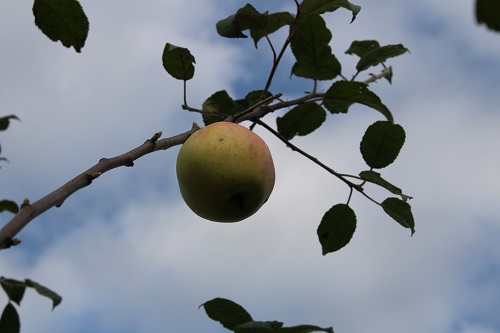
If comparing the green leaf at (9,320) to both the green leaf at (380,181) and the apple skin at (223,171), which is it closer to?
the apple skin at (223,171)

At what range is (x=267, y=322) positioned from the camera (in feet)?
3.50

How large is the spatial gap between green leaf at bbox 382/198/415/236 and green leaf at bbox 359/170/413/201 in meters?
0.07

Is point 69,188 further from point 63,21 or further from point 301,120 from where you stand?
point 301,120

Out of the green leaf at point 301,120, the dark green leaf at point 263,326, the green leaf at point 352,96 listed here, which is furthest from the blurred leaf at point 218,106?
the dark green leaf at point 263,326

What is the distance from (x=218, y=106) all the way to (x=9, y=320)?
3.53 feet

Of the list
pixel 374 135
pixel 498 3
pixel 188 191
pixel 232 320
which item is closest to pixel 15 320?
pixel 232 320

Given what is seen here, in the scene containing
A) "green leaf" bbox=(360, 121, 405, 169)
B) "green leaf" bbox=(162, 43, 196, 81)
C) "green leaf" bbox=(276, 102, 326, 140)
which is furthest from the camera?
"green leaf" bbox=(276, 102, 326, 140)

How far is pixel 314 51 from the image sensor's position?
75.2 inches

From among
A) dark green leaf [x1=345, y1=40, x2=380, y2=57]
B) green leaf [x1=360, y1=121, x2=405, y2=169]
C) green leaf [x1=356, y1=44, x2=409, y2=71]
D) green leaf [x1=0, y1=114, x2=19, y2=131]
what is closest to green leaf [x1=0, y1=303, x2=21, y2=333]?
green leaf [x1=0, y1=114, x2=19, y2=131]

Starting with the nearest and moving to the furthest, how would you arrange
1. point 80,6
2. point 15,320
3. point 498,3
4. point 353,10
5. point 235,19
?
point 498,3, point 15,320, point 80,6, point 353,10, point 235,19

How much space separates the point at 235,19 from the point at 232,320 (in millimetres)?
960

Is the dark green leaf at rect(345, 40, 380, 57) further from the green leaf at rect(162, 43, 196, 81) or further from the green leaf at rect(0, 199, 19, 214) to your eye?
the green leaf at rect(0, 199, 19, 214)

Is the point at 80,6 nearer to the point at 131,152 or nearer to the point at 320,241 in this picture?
the point at 131,152

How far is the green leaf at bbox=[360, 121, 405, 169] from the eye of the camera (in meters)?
1.70
